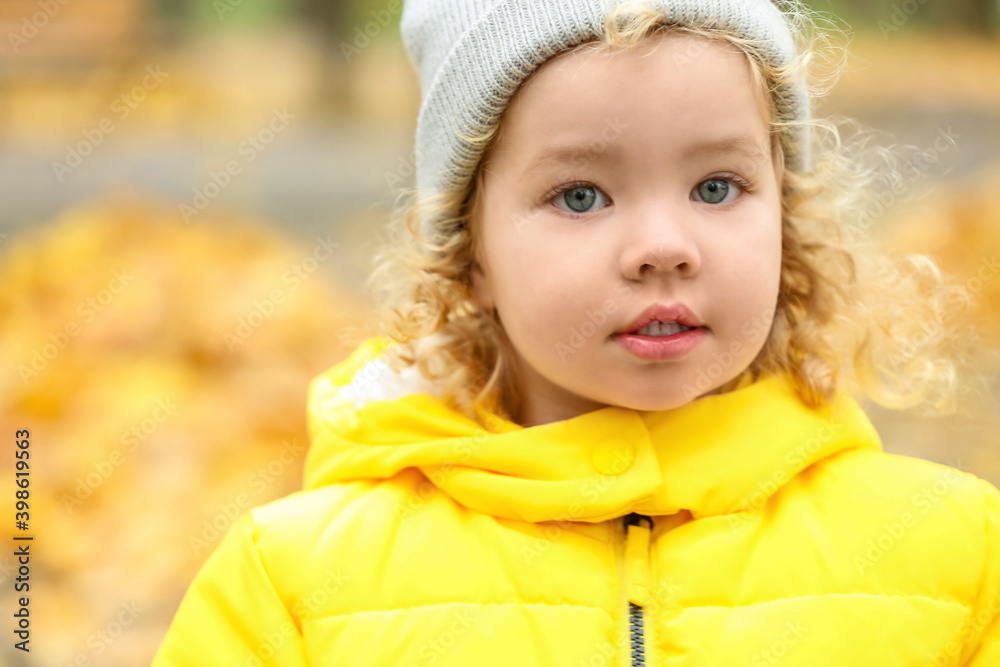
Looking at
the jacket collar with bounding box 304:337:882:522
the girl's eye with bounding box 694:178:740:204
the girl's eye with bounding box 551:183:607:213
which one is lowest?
the jacket collar with bounding box 304:337:882:522

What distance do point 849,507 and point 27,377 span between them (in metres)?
3.22

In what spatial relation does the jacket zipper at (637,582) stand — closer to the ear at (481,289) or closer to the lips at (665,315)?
the lips at (665,315)

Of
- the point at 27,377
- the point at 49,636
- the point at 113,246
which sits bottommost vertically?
the point at 49,636

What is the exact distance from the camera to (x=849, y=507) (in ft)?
5.36

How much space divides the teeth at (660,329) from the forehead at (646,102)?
10.1 inches

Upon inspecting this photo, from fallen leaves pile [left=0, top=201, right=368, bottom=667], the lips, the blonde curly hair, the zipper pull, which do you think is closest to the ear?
the blonde curly hair

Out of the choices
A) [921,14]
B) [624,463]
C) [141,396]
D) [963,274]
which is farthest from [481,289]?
[921,14]

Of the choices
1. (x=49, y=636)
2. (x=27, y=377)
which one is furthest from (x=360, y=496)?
(x=27, y=377)

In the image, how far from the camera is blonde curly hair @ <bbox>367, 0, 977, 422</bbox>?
184 cm

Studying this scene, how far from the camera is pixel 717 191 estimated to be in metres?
1.61

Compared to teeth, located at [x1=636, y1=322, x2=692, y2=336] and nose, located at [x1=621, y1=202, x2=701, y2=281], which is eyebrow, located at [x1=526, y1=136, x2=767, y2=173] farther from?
teeth, located at [x1=636, y1=322, x2=692, y2=336]

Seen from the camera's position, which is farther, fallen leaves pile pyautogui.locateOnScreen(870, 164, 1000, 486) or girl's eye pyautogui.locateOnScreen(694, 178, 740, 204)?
fallen leaves pile pyautogui.locateOnScreen(870, 164, 1000, 486)

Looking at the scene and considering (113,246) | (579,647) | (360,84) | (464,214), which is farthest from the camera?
(360,84)

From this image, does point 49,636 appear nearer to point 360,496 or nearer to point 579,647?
point 360,496
